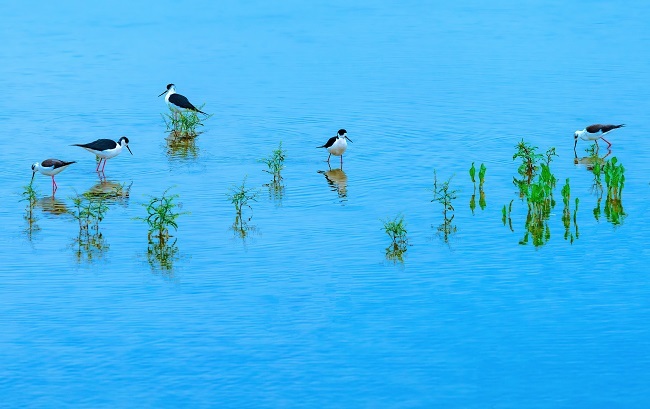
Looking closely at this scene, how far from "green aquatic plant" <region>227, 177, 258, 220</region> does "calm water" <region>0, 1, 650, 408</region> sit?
7.9 inches

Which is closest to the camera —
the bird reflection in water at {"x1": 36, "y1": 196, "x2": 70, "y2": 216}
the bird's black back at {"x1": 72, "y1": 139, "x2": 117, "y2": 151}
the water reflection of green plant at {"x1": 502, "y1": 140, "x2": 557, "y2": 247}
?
the water reflection of green plant at {"x1": 502, "y1": 140, "x2": 557, "y2": 247}

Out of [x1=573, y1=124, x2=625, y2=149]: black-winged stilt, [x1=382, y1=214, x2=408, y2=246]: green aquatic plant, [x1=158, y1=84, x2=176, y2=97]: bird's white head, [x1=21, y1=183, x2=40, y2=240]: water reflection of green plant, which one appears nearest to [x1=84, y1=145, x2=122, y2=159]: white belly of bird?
[x1=21, y1=183, x2=40, y2=240]: water reflection of green plant

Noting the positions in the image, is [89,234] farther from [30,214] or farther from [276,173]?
[276,173]

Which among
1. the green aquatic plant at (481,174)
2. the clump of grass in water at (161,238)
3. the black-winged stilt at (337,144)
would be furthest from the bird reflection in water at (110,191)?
the green aquatic plant at (481,174)

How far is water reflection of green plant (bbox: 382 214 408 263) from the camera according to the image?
15930 mm

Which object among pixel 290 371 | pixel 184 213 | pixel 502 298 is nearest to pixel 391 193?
pixel 184 213

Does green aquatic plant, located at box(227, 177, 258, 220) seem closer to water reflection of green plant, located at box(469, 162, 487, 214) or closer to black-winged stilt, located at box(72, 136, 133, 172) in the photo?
black-winged stilt, located at box(72, 136, 133, 172)

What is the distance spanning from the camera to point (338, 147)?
21.2 m

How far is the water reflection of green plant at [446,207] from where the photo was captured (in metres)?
17.0

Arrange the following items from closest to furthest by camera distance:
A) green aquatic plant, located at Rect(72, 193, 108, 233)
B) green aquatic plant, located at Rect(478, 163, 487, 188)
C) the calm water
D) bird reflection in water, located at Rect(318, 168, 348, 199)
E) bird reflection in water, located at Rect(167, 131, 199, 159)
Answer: the calm water, green aquatic plant, located at Rect(72, 193, 108, 233), green aquatic plant, located at Rect(478, 163, 487, 188), bird reflection in water, located at Rect(318, 168, 348, 199), bird reflection in water, located at Rect(167, 131, 199, 159)

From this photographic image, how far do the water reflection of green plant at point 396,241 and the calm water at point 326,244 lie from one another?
20 centimetres

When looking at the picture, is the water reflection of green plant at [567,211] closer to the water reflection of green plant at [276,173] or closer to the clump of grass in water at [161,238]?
the water reflection of green plant at [276,173]

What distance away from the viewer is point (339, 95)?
87.7 ft

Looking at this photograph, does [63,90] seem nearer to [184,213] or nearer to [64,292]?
[184,213]
